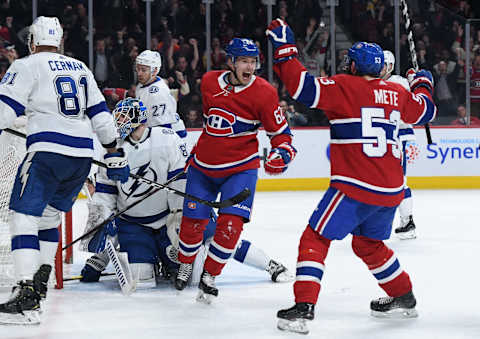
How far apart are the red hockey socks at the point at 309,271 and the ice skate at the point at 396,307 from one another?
1.27ft

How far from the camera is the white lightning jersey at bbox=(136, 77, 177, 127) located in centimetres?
572

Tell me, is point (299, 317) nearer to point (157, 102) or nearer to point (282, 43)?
point (282, 43)

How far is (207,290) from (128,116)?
0.91m

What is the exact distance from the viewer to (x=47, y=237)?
3.53 meters

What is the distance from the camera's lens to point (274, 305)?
12.0 feet

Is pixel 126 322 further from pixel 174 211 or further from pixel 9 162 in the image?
pixel 9 162

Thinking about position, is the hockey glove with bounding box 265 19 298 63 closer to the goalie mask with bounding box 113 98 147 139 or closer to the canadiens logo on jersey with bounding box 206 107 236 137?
the canadiens logo on jersey with bounding box 206 107 236 137

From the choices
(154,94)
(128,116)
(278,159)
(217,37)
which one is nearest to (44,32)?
(128,116)

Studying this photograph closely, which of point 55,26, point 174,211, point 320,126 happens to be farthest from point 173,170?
point 320,126

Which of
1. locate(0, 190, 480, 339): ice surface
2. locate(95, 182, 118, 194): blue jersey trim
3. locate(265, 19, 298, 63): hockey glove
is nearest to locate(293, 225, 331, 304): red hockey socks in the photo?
locate(0, 190, 480, 339): ice surface

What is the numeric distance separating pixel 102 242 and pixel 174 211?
1.20ft

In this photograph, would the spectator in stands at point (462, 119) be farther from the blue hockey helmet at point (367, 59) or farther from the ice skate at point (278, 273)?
the blue hockey helmet at point (367, 59)

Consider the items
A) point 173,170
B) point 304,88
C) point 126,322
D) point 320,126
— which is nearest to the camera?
point 304,88

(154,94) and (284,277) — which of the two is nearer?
(284,277)
